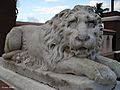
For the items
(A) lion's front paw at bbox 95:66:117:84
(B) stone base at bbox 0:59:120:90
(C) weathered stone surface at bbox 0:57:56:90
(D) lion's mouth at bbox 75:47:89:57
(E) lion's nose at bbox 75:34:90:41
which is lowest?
(C) weathered stone surface at bbox 0:57:56:90

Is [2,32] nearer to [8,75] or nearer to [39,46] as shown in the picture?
[8,75]

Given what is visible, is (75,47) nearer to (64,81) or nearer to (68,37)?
(68,37)

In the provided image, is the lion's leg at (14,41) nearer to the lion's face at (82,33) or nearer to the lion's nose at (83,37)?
the lion's face at (82,33)

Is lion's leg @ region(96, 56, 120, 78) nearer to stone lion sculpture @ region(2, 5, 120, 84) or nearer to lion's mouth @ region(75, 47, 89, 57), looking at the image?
stone lion sculpture @ region(2, 5, 120, 84)

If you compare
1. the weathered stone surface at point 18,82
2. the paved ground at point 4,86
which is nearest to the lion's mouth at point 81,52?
the weathered stone surface at point 18,82

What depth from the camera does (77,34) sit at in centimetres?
181

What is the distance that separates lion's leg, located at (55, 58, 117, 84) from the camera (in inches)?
64.8

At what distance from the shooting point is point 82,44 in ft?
5.90

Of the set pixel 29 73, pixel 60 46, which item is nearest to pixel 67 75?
pixel 60 46

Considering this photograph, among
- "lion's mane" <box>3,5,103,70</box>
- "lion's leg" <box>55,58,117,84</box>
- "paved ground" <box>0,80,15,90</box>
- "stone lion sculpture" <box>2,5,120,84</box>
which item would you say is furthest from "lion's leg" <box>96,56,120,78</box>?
"paved ground" <box>0,80,15,90</box>

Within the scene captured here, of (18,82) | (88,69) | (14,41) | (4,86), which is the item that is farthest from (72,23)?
(4,86)

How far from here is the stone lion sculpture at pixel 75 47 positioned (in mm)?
1753

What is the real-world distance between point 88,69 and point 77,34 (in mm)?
263

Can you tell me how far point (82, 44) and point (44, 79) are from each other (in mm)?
470
